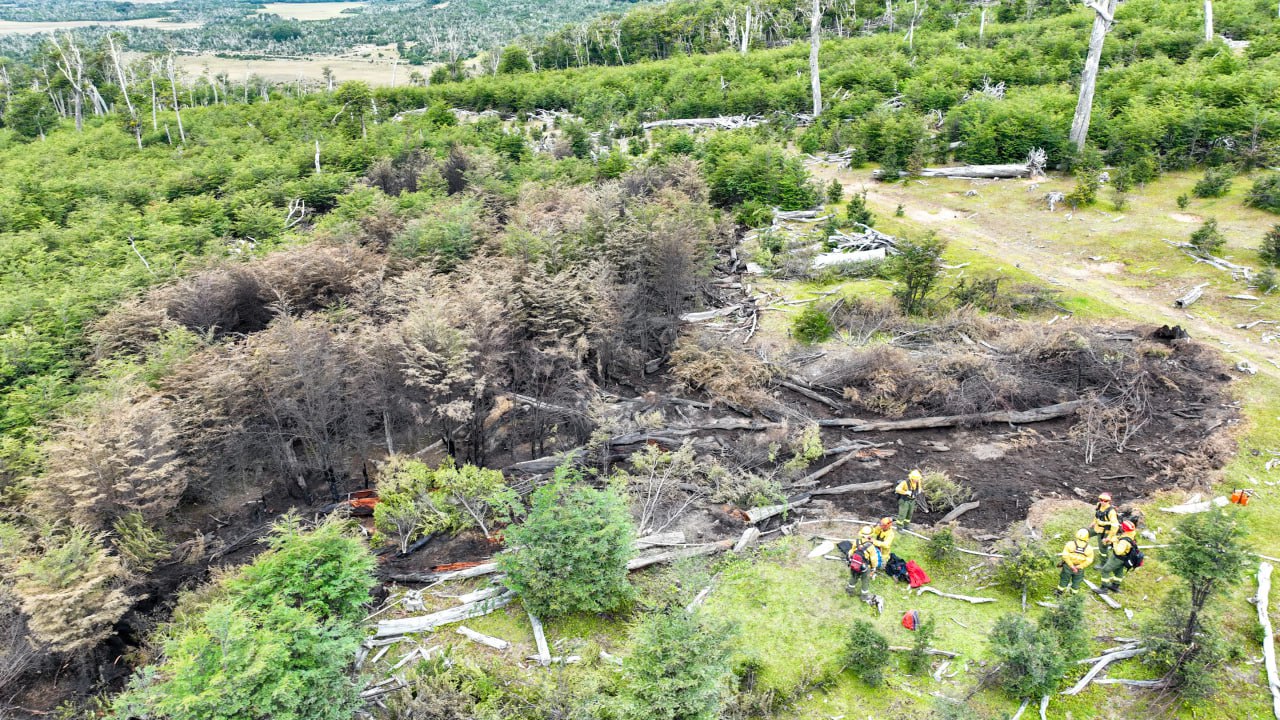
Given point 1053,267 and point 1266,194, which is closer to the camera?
point 1053,267

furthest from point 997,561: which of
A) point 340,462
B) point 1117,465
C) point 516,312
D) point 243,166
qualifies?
point 243,166

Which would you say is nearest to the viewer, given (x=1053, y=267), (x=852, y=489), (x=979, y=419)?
(x=852, y=489)

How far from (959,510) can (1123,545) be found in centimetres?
229

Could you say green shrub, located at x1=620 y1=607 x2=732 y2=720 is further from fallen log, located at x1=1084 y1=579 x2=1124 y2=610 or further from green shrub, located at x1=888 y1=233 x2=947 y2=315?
green shrub, located at x1=888 y1=233 x2=947 y2=315

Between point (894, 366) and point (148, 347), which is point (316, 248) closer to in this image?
point (148, 347)

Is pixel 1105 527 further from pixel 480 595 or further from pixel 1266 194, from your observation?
pixel 1266 194

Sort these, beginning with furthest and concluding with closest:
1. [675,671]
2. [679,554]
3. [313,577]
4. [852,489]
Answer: [852,489]
[679,554]
[313,577]
[675,671]

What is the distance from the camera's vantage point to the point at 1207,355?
45.4 feet

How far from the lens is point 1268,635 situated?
7895 mm

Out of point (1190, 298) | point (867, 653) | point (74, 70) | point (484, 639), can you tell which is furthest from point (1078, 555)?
point (74, 70)

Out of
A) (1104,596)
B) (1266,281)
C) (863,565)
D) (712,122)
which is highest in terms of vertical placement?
(712,122)

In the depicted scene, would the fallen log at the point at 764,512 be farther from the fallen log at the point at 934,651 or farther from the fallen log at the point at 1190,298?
the fallen log at the point at 1190,298

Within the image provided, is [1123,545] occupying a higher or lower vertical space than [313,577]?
lower

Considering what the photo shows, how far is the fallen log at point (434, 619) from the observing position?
8711 mm
